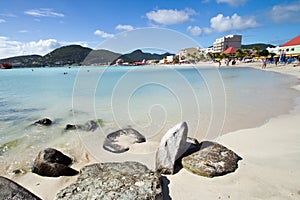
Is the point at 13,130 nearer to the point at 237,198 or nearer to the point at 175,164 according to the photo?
the point at 175,164

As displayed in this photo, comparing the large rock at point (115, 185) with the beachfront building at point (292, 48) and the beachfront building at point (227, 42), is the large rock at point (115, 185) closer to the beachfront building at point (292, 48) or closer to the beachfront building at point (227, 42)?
the beachfront building at point (292, 48)

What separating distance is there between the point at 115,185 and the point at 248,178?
81.9 inches

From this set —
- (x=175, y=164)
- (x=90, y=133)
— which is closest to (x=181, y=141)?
(x=175, y=164)

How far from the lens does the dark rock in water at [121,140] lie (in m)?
4.63

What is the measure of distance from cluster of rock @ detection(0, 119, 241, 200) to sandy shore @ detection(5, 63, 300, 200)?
0.15 m

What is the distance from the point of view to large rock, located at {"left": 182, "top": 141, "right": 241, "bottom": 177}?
2.98 metres

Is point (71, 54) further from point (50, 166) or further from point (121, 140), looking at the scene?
point (50, 166)

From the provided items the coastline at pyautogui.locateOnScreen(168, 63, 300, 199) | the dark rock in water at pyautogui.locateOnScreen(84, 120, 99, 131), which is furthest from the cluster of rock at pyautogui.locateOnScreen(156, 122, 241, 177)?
the dark rock in water at pyautogui.locateOnScreen(84, 120, 99, 131)

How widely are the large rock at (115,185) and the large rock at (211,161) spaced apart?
2.69 ft

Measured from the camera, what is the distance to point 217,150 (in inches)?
135

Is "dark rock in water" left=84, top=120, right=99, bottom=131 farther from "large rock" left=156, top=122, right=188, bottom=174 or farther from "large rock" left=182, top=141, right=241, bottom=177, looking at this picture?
"large rock" left=182, top=141, right=241, bottom=177

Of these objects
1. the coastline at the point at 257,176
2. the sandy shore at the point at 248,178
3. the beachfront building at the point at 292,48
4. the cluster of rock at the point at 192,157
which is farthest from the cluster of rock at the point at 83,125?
the beachfront building at the point at 292,48

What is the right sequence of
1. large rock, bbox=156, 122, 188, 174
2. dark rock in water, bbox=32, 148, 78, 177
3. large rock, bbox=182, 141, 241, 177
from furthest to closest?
dark rock in water, bbox=32, 148, 78, 177
large rock, bbox=156, 122, 188, 174
large rock, bbox=182, 141, 241, 177

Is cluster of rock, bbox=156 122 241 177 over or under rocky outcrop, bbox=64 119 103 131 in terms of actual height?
over
